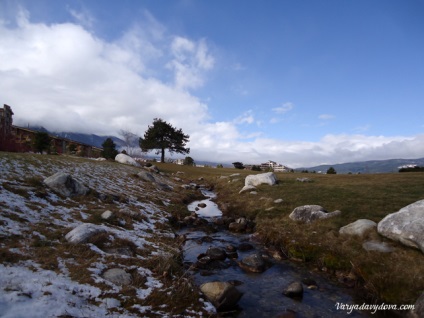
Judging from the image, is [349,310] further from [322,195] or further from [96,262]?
[322,195]

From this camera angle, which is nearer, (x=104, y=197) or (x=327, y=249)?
(x=327, y=249)

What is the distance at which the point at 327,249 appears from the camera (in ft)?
50.6

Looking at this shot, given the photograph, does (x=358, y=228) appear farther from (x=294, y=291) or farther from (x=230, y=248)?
(x=230, y=248)

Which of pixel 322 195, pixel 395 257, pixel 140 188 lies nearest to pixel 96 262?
pixel 395 257

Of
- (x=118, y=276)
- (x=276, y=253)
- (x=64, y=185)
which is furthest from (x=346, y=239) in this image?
(x=64, y=185)

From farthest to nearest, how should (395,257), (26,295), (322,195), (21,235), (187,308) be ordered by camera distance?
(322,195) → (395,257) → (21,235) → (187,308) → (26,295)

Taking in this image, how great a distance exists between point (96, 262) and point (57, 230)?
12.3 feet

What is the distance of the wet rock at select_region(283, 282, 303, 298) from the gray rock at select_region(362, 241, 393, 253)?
4998 mm

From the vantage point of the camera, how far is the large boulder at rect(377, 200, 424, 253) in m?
13.1

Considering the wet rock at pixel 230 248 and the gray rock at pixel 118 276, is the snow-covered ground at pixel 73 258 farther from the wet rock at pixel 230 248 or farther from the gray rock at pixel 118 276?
the wet rock at pixel 230 248

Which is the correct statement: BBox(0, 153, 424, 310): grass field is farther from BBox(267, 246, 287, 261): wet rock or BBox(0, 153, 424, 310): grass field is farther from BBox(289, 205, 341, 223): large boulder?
BBox(289, 205, 341, 223): large boulder

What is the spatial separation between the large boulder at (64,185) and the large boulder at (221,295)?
14.3 meters

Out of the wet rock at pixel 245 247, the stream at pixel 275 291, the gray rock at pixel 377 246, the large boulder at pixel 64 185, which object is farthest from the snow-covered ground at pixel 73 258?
the gray rock at pixel 377 246

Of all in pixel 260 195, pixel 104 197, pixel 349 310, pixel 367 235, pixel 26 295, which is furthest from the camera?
pixel 260 195
